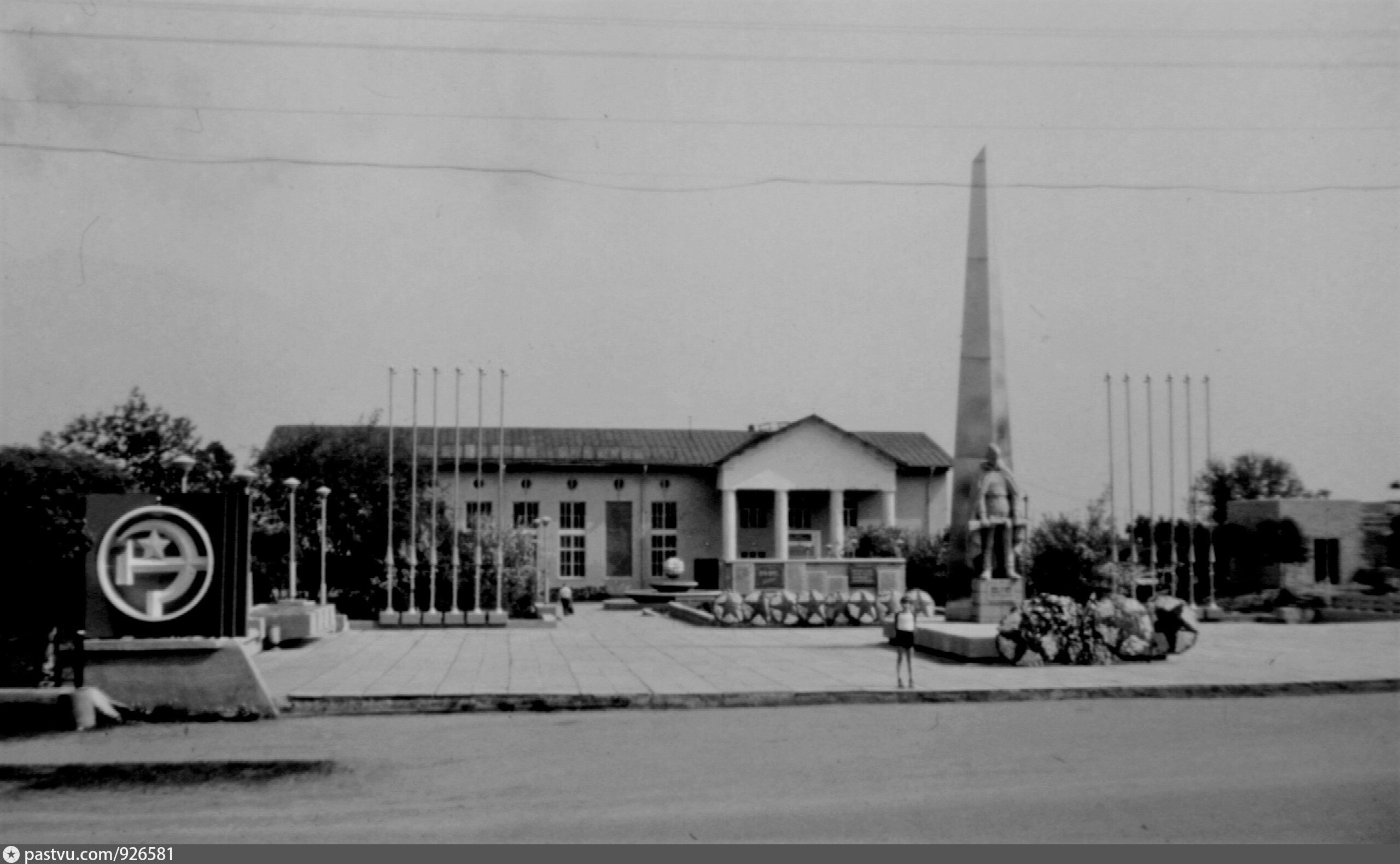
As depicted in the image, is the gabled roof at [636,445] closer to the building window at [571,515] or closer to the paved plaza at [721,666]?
the building window at [571,515]

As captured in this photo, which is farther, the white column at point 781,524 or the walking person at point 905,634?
the white column at point 781,524

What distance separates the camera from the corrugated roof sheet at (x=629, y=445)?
61.6m

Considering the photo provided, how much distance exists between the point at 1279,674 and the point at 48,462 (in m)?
39.8

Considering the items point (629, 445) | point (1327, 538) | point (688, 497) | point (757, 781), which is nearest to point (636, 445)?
point (629, 445)

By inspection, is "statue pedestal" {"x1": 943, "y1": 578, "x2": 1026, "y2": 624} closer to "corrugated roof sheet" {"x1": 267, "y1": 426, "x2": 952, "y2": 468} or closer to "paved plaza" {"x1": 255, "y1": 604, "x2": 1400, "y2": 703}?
"paved plaza" {"x1": 255, "y1": 604, "x2": 1400, "y2": 703}

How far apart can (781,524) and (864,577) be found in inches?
828

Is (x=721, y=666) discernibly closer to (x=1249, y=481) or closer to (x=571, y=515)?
(x=571, y=515)

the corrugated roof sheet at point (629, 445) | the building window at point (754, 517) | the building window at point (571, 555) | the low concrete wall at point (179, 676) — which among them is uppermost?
the corrugated roof sheet at point (629, 445)

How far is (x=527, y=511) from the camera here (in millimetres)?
60969

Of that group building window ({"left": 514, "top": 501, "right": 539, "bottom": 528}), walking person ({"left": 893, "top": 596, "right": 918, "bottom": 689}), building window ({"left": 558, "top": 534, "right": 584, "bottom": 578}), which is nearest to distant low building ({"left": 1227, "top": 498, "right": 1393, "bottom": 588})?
building window ({"left": 558, "top": 534, "right": 584, "bottom": 578})

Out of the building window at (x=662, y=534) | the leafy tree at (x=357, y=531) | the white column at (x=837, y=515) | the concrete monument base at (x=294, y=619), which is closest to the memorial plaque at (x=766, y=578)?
the leafy tree at (x=357, y=531)

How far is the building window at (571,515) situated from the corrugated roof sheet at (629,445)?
2035 millimetres

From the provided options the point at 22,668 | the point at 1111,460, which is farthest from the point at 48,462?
the point at 1111,460
